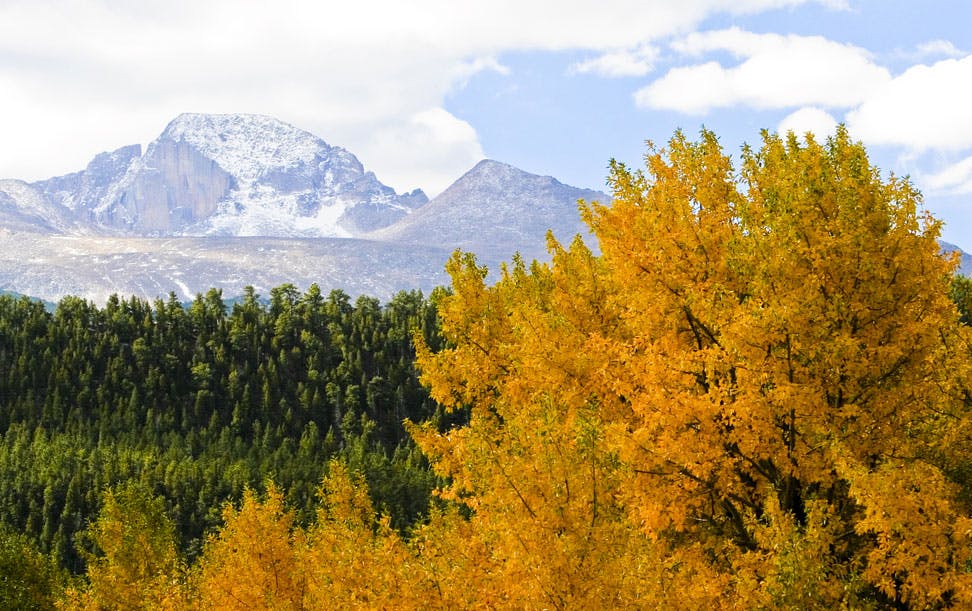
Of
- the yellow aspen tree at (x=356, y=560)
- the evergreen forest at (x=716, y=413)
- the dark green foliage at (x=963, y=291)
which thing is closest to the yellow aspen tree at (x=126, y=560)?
the yellow aspen tree at (x=356, y=560)

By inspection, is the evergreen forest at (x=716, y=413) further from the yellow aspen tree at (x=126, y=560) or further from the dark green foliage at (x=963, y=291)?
the yellow aspen tree at (x=126, y=560)

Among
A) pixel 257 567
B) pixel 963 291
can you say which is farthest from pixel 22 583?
pixel 963 291

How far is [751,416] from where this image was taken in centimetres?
1267

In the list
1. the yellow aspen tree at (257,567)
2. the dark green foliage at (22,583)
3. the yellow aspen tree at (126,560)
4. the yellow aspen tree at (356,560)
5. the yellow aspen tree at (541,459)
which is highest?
the yellow aspen tree at (541,459)

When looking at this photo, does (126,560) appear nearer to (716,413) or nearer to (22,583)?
(22,583)

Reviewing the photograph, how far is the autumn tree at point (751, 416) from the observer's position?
11656 mm

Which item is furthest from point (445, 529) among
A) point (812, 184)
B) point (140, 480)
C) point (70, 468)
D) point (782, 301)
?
point (70, 468)

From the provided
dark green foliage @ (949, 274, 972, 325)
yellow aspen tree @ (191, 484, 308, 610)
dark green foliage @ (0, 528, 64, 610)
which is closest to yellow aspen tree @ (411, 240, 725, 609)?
dark green foliage @ (949, 274, 972, 325)

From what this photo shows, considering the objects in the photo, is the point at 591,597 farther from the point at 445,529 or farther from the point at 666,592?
the point at 445,529

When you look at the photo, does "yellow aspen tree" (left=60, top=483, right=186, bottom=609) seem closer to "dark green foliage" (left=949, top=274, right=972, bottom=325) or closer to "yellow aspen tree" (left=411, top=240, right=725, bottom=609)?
"yellow aspen tree" (left=411, top=240, right=725, bottom=609)

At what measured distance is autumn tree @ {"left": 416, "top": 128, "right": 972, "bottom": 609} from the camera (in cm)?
1166

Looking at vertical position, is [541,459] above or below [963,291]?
below

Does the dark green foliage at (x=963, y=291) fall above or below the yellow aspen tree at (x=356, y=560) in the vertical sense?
above

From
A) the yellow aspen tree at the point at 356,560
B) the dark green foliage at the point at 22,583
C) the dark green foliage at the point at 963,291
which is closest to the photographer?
the yellow aspen tree at the point at 356,560
